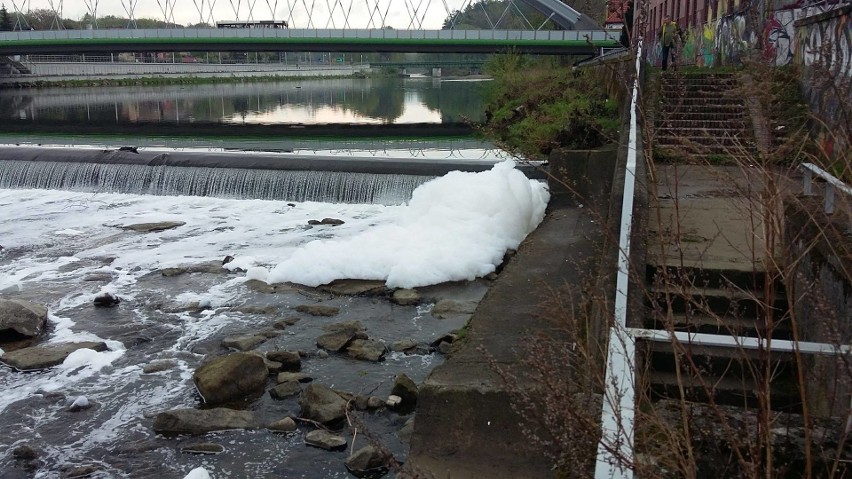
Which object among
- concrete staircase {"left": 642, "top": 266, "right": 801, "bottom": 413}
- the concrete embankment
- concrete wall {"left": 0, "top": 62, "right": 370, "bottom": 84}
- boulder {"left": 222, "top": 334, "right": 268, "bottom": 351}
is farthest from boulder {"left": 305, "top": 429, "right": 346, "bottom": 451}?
concrete wall {"left": 0, "top": 62, "right": 370, "bottom": 84}

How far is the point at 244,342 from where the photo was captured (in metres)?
8.81

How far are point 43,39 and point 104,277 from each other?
135 ft

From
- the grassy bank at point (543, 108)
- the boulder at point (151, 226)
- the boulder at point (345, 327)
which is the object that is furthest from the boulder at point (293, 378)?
the boulder at point (151, 226)

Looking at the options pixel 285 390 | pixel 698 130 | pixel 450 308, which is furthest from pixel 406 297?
pixel 698 130

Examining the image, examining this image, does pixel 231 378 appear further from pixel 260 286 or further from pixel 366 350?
pixel 260 286

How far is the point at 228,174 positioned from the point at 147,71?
228ft

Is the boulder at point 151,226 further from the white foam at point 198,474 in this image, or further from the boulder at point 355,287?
the white foam at point 198,474

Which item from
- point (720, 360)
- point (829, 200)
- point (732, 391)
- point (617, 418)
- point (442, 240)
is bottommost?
point (442, 240)

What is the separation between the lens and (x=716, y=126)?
498 inches

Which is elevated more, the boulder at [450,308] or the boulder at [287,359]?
the boulder at [450,308]

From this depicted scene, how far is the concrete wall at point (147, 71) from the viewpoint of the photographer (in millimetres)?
73175

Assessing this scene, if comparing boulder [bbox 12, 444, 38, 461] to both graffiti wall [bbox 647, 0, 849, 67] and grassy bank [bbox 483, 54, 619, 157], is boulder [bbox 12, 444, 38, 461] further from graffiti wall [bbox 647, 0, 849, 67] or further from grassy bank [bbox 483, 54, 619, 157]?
grassy bank [bbox 483, 54, 619, 157]

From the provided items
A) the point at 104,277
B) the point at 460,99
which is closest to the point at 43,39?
the point at 460,99

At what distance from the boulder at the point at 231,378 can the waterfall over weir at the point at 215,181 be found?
9.86 metres
